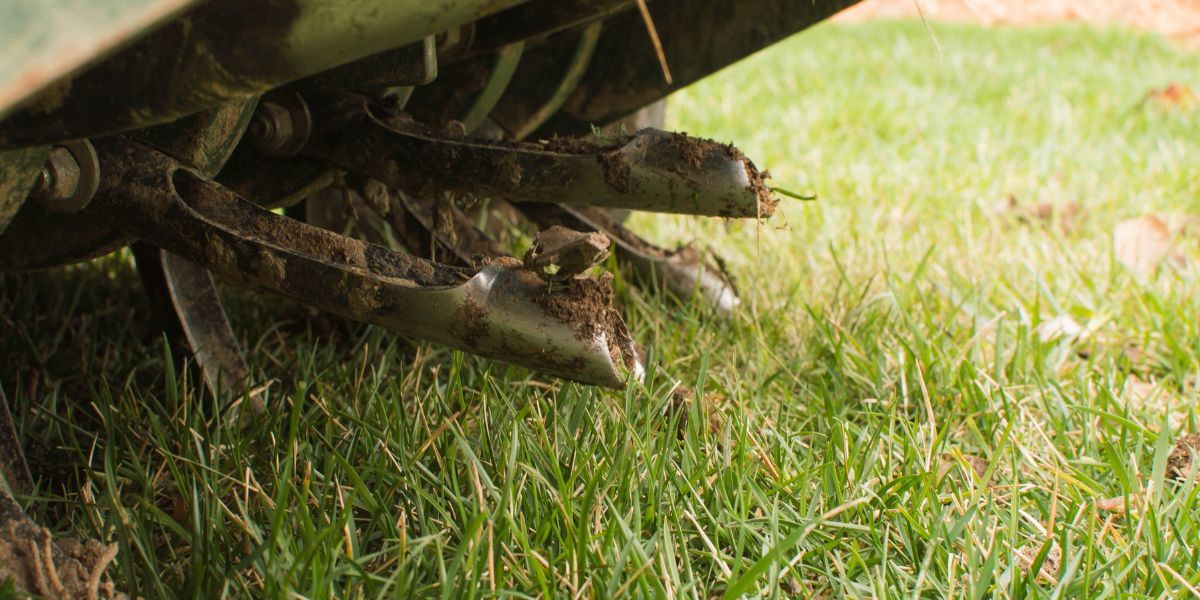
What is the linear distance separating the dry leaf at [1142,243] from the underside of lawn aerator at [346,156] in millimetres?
1142

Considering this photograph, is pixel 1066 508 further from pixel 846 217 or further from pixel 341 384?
pixel 846 217

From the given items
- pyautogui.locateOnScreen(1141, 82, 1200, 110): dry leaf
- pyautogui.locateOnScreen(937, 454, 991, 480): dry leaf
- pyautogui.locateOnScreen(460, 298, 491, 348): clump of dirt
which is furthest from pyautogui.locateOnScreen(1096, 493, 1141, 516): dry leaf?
pyautogui.locateOnScreen(1141, 82, 1200, 110): dry leaf

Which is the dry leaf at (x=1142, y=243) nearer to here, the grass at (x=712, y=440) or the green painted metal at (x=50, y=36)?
the grass at (x=712, y=440)

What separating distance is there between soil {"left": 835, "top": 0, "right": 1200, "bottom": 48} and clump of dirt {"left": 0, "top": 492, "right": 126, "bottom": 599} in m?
7.06

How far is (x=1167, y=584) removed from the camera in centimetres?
117

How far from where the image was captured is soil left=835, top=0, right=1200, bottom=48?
7500 mm

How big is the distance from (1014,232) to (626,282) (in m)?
1.08

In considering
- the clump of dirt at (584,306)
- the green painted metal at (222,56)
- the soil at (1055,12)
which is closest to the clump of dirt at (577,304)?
the clump of dirt at (584,306)

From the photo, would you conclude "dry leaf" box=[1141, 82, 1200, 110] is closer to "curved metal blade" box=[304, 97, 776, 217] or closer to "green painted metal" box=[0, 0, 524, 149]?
"curved metal blade" box=[304, 97, 776, 217]

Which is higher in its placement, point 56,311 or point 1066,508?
point 56,311

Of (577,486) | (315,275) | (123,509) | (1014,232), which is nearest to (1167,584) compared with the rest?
(577,486)

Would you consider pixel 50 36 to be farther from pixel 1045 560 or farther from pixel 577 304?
pixel 1045 560

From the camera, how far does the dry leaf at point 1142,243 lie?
245 cm

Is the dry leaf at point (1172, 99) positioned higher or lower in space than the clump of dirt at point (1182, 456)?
lower
